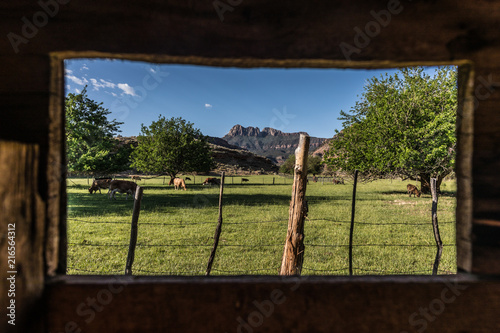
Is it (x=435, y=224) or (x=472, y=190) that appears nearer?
(x=472, y=190)

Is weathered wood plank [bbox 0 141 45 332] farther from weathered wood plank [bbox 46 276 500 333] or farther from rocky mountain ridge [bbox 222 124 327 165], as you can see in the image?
rocky mountain ridge [bbox 222 124 327 165]

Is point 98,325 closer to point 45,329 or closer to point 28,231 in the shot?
point 45,329

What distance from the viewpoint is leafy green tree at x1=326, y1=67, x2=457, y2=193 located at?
1562 centimetres

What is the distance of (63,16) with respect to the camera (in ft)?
2.21

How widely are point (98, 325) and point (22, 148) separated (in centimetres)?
53

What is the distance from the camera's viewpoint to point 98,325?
0.63 m

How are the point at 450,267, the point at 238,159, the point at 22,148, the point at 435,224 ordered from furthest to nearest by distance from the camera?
the point at 238,159 < the point at 450,267 < the point at 435,224 < the point at 22,148

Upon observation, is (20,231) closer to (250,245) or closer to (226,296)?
(226,296)

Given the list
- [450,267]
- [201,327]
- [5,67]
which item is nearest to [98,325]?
[201,327]

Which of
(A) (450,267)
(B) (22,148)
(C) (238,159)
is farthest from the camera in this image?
(C) (238,159)

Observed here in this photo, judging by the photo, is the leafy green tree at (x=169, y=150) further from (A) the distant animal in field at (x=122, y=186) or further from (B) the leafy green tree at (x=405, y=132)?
(B) the leafy green tree at (x=405, y=132)

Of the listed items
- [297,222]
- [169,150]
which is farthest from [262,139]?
[297,222]

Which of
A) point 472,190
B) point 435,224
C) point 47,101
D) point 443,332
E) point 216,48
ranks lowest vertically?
point 435,224

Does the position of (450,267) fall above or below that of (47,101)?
below
